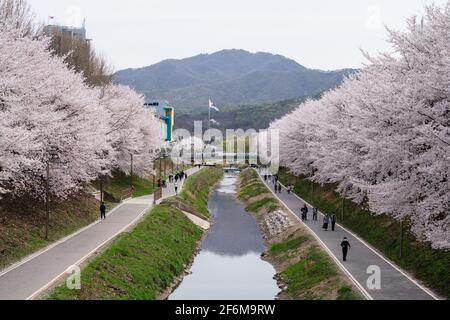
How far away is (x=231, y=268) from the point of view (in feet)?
138

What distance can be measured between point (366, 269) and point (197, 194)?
167 ft

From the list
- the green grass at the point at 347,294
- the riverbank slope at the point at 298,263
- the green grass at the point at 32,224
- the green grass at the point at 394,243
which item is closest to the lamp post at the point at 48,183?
the green grass at the point at 32,224

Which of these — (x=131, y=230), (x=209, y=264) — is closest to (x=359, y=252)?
(x=209, y=264)

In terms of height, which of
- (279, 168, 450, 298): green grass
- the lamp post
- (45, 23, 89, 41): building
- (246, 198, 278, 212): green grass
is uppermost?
(45, 23, 89, 41): building

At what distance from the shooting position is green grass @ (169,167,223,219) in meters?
63.8

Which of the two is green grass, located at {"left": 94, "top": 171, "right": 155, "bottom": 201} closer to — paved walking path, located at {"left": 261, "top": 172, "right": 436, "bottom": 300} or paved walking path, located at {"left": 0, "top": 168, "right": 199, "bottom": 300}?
paved walking path, located at {"left": 0, "top": 168, "right": 199, "bottom": 300}

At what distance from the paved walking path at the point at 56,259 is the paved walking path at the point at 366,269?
15021 mm

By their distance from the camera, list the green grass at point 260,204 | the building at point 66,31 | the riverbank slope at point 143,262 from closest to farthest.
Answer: the riverbank slope at point 143,262 < the building at point 66,31 < the green grass at point 260,204

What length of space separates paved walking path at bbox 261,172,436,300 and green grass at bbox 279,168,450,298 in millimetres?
665

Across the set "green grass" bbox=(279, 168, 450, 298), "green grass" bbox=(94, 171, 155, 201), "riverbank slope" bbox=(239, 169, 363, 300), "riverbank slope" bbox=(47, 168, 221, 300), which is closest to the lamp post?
"riverbank slope" bbox=(47, 168, 221, 300)

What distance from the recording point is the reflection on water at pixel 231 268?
34156mm

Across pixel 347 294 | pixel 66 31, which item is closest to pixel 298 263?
pixel 347 294

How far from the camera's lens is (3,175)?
2670 cm

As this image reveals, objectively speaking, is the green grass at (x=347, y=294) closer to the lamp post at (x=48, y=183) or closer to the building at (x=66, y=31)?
the lamp post at (x=48, y=183)
